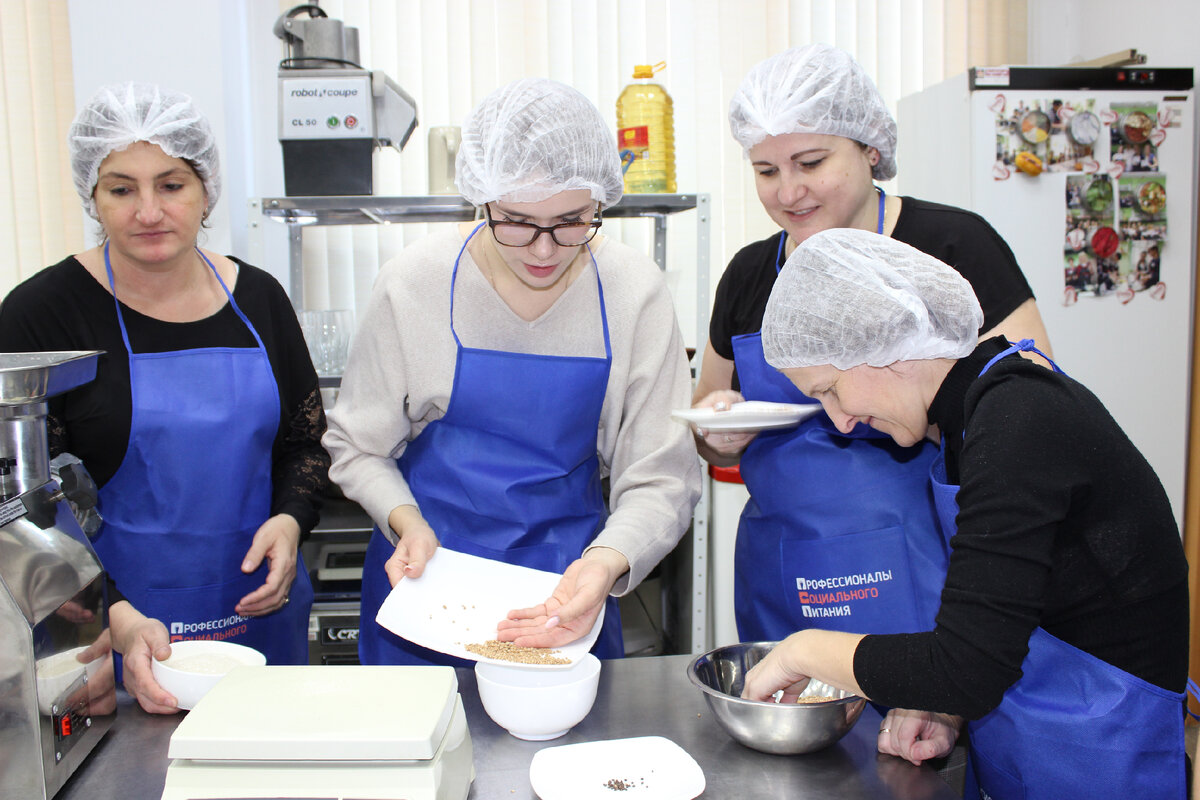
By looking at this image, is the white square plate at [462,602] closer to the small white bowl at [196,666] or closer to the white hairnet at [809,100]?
the small white bowl at [196,666]

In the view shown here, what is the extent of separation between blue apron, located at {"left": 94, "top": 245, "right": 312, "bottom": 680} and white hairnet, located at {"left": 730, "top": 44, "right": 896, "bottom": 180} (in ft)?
3.24

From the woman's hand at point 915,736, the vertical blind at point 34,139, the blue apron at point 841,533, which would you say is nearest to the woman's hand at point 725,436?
the blue apron at point 841,533

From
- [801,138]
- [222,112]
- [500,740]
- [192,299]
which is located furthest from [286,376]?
[222,112]

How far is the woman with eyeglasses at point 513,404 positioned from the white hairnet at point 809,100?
26 cm

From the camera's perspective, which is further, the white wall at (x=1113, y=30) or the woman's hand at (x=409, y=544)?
the white wall at (x=1113, y=30)

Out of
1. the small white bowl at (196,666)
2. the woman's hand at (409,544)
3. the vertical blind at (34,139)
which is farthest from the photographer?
the vertical blind at (34,139)

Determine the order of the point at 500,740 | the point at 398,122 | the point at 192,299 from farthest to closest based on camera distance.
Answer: the point at 398,122 → the point at 192,299 → the point at 500,740

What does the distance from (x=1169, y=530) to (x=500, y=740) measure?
2.76 ft

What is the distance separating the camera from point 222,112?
2635mm

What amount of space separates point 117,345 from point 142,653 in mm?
606

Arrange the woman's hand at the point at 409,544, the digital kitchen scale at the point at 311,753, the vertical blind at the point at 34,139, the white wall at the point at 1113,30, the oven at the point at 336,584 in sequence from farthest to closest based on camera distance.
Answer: the white wall at the point at 1113,30
the vertical blind at the point at 34,139
the oven at the point at 336,584
the woman's hand at the point at 409,544
the digital kitchen scale at the point at 311,753

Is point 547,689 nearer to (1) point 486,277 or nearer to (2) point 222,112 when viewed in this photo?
(1) point 486,277

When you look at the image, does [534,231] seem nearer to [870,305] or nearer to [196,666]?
[870,305]

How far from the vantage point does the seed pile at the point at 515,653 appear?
114 cm
